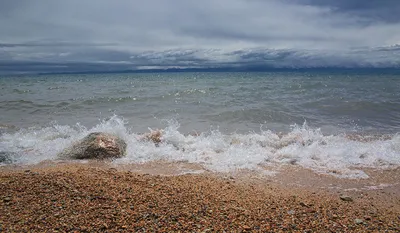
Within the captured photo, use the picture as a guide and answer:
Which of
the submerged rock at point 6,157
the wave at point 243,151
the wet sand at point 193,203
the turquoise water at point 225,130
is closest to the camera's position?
the wet sand at point 193,203

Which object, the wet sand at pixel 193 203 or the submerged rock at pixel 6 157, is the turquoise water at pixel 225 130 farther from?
the wet sand at pixel 193 203

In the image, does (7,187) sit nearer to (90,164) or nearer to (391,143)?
(90,164)

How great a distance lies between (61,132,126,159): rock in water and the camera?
27.2 feet

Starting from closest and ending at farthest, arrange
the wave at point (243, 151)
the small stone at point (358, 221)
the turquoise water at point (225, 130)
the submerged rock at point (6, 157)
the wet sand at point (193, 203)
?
the wet sand at point (193, 203)
the small stone at point (358, 221)
the wave at point (243, 151)
the submerged rock at point (6, 157)
the turquoise water at point (225, 130)

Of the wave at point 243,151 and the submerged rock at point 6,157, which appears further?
the submerged rock at point 6,157

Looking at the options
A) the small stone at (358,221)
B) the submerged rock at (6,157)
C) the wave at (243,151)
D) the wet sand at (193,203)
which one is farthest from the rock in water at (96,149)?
the small stone at (358,221)

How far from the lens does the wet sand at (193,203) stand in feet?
13.0

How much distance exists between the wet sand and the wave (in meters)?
1.01

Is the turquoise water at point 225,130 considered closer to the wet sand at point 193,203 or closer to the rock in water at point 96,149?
the rock in water at point 96,149

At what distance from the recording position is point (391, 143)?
9.40m

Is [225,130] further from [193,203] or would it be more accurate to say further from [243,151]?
[193,203]

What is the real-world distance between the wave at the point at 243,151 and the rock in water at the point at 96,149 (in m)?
0.36

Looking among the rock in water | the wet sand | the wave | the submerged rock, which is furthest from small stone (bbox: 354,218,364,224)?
the submerged rock

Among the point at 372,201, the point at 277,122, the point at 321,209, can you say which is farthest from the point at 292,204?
the point at 277,122
